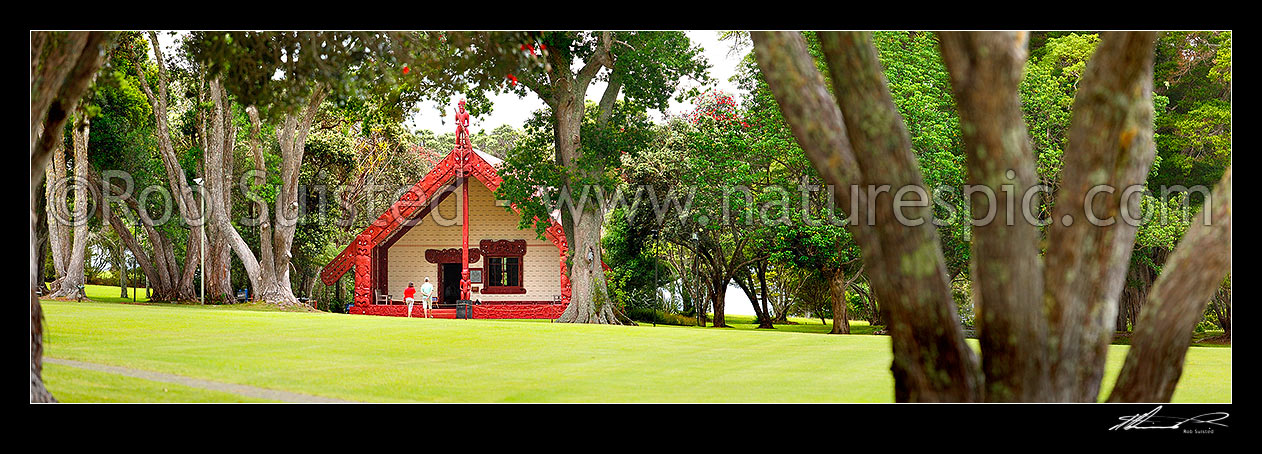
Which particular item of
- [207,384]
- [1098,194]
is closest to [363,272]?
[207,384]

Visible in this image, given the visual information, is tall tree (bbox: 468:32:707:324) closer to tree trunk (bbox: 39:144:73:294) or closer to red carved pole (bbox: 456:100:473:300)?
red carved pole (bbox: 456:100:473:300)

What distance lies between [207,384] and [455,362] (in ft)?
6.58

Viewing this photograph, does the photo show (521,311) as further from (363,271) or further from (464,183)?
(363,271)

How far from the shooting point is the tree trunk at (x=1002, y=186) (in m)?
4.41

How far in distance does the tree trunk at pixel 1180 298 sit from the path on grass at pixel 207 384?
485cm

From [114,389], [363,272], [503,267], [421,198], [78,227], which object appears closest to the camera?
[114,389]

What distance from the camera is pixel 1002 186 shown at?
4441 millimetres

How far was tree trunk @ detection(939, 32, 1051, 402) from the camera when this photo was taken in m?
4.41

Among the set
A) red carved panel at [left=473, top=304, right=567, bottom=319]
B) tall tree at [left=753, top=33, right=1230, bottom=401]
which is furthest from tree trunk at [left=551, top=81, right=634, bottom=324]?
tall tree at [left=753, top=33, right=1230, bottom=401]

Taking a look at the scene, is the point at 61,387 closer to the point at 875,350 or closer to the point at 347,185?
the point at 875,350

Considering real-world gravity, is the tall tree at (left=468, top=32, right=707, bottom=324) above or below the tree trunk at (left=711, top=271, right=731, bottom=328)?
above

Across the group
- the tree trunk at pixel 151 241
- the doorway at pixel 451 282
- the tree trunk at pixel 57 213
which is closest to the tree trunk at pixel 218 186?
the tree trunk at pixel 151 241
